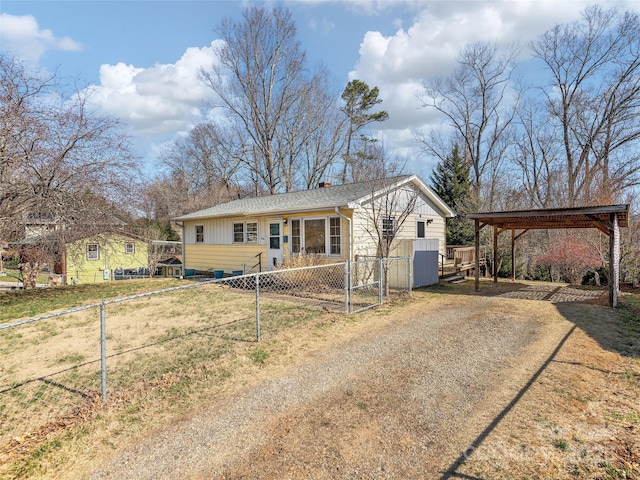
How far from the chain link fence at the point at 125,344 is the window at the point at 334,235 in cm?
146

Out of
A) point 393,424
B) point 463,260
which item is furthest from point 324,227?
point 393,424

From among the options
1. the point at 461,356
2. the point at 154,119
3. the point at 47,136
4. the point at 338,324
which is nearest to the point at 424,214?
the point at 338,324

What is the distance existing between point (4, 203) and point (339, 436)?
33.7 ft

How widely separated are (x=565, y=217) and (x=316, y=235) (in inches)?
308

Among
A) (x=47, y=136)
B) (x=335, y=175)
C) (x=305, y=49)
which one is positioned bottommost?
(x=47, y=136)

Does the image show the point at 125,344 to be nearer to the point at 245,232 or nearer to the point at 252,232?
the point at 252,232

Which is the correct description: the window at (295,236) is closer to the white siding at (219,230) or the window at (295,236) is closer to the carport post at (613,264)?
the white siding at (219,230)

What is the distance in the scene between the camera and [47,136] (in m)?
8.88

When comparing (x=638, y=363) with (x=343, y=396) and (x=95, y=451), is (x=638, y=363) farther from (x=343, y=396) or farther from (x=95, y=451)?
(x=95, y=451)

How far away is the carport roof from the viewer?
8.52 meters

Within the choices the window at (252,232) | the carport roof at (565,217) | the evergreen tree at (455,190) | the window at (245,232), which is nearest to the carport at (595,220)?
the carport roof at (565,217)

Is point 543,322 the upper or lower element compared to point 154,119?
lower

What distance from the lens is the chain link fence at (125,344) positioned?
143 inches

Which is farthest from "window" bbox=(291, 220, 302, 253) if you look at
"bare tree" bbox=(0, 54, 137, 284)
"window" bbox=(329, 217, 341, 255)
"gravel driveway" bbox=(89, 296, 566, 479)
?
"gravel driveway" bbox=(89, 296, 566, 479)
